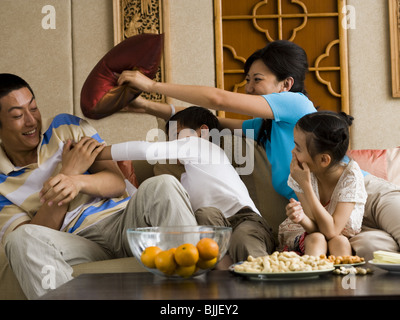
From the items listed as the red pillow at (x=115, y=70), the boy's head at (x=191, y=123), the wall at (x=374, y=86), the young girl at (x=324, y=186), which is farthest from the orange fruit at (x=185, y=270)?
the wall at (x=374, y=86)

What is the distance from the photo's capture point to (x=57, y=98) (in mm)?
3617

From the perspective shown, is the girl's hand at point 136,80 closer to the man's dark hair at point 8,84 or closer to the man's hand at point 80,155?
the man's hand at point 80,155

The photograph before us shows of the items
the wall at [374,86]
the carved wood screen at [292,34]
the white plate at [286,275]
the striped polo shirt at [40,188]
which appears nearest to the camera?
the white plate at [286,275]

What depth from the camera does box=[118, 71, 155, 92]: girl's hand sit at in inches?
77.5

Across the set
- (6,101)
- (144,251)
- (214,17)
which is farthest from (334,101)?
(144,251)

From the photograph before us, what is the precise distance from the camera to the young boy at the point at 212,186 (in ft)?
6.04

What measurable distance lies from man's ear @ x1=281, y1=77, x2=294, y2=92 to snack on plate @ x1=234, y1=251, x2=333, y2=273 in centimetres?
125

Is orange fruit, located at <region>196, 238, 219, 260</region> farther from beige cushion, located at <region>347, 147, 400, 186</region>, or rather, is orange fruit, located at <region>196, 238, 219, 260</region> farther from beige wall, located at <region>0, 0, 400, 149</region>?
beige wall, located at <region>0, 0, 400, 149</region>

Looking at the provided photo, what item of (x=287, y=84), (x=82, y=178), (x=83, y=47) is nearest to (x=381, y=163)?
(x=287, y=84)

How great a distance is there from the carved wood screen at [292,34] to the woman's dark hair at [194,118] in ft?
4.29

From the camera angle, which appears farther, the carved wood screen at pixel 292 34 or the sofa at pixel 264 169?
the carved wood screen at pixel 292 34

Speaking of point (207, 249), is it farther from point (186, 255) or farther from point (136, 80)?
point (136, 80)

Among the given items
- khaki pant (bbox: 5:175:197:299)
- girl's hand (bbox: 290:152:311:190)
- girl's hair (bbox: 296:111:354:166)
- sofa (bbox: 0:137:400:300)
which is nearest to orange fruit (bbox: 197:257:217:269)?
khaki pant (bbox: 5:175:197:299)

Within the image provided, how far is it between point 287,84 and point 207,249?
1344 mm
